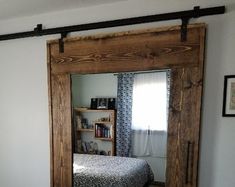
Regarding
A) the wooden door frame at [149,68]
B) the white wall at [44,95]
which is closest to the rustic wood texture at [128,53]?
the wooden door frame at [149,68]

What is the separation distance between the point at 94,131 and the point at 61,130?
29cm

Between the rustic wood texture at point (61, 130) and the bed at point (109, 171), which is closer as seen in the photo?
the bed at point (109, 171)

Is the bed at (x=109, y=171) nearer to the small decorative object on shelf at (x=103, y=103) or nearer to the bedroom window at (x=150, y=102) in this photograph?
the bedroom window at (x=150, y=102)

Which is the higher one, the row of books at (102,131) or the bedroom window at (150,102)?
the bedroom window at (150,102)

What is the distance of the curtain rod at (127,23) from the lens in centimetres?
151

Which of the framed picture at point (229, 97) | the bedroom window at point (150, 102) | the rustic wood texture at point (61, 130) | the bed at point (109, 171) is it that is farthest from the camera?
the rustic wood texture at point (61, 130)

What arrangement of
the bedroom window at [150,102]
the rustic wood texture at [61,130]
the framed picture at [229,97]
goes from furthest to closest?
the rustic wood texture at [61,130] → the bedroom window at [150,102] → the framed picture at [229,97]

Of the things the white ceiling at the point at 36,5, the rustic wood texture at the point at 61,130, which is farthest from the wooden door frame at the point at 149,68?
the white ceiling at the point at 36,5

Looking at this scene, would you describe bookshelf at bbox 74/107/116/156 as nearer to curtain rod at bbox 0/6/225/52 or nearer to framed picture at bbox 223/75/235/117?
curtain rod at bbox 0/6/225/52

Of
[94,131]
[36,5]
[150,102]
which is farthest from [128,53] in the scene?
[36,5]

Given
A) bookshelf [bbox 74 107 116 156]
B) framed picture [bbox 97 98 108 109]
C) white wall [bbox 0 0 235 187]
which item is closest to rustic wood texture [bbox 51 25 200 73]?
white wall [bbox 0 0 235 187]

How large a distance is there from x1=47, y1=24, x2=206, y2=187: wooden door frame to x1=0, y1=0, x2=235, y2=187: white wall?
7 cm

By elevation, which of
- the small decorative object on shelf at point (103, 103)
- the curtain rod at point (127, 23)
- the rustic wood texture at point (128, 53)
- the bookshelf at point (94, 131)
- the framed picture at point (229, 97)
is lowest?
the bookshelf at point (94, 131)

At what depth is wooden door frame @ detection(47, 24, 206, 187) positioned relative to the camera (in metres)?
1.55
